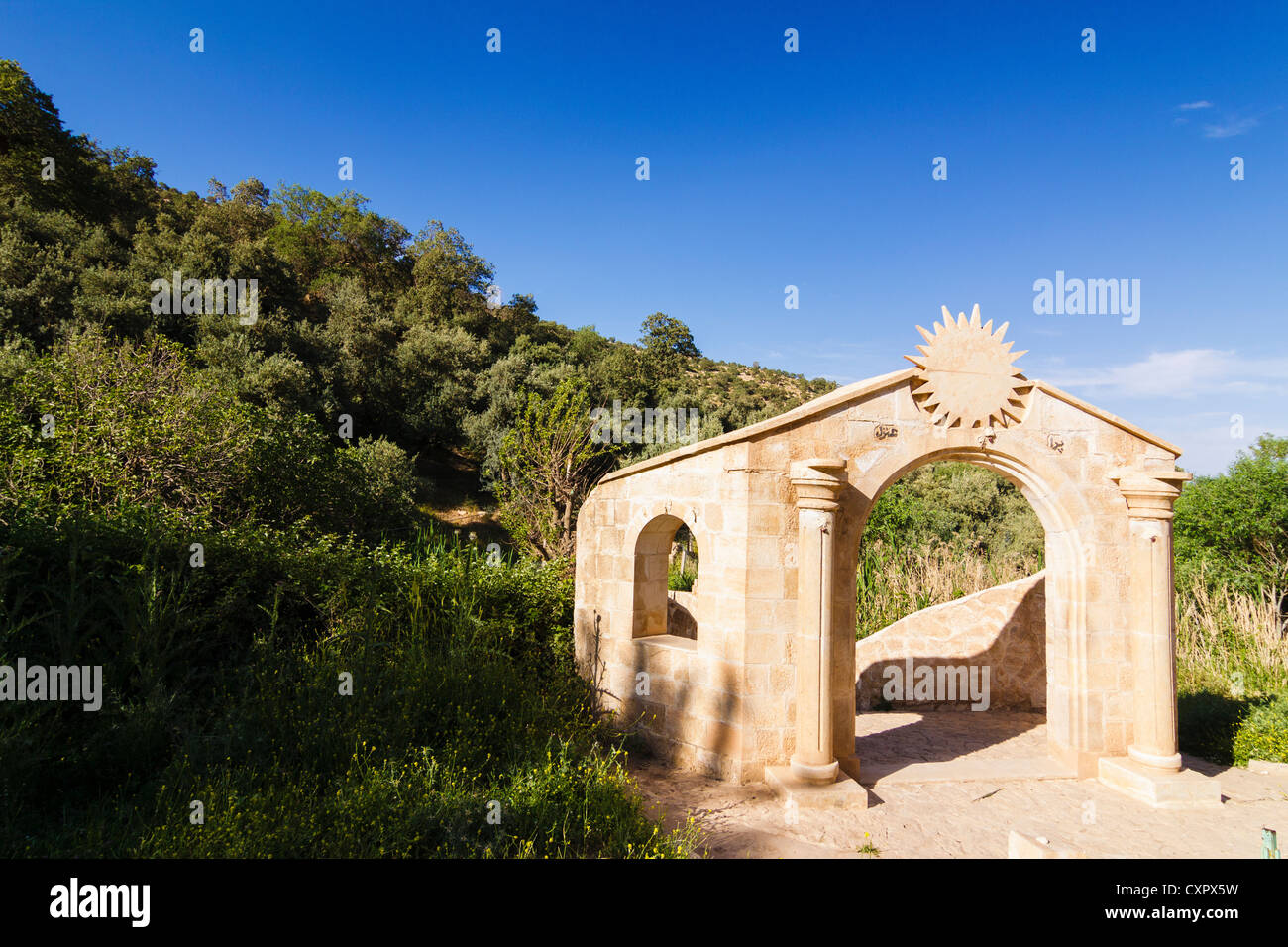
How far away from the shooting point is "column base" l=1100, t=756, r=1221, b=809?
20.7 ft

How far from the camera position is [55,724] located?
193 inches

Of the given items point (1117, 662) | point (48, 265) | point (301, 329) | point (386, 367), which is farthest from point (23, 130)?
point (1117, 662)

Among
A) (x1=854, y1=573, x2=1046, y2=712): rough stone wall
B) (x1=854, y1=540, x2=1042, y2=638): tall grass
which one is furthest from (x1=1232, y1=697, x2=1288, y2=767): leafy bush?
(x1=854, y1=540, x2=1042, y2=638): tall grass

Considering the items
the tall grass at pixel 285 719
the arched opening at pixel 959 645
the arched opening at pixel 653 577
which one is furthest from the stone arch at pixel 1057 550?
the tall grass at pixel 285 719

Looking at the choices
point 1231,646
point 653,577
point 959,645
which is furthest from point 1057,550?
point 1231,646

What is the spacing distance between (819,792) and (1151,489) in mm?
4925

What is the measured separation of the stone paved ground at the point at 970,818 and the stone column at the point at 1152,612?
29.3 inches

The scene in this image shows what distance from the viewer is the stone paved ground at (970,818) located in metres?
5.30

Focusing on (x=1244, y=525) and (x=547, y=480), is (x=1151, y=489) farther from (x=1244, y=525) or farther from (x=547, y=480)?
(x=547, y=480)

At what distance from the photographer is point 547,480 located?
13516 mm
